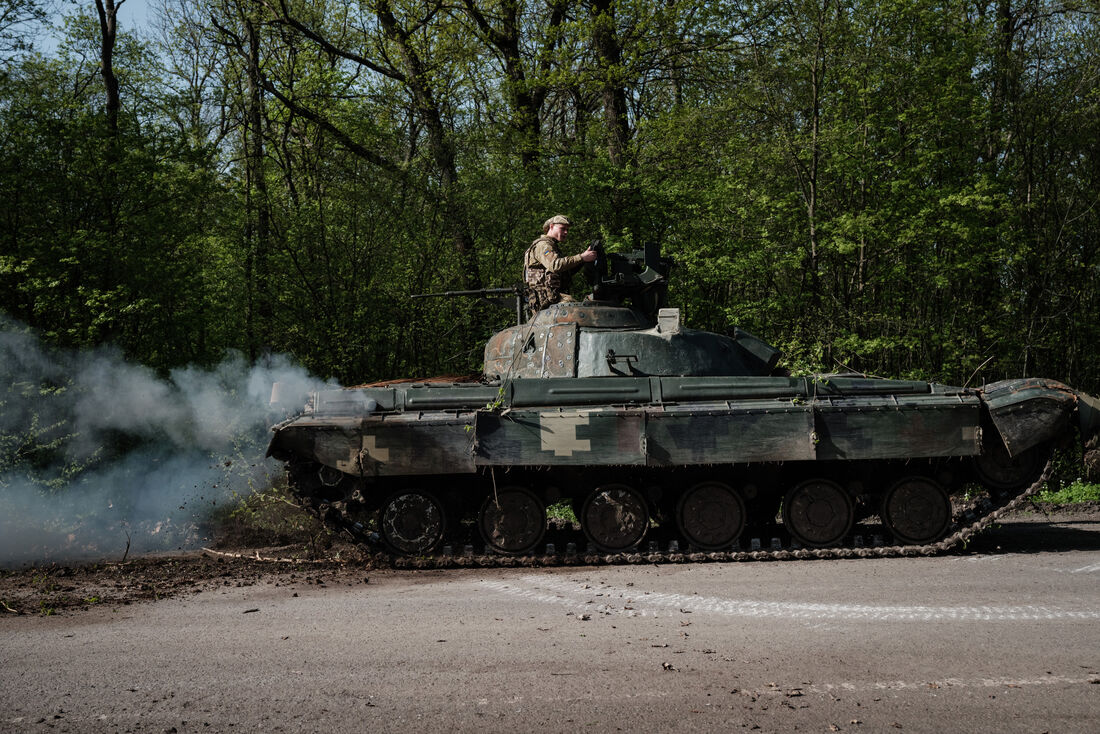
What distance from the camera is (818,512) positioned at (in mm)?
9711

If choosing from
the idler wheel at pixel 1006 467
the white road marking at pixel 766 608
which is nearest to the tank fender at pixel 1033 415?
the idler wheel at pixel 1006 467

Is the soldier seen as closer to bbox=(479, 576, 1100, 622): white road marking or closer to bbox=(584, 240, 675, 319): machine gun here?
bbox=(584, 240, 675, 319): machine gun

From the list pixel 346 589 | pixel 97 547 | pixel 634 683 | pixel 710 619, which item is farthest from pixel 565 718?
pixel 97 547

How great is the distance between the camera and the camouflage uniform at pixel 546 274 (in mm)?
10961

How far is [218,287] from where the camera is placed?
15.8m

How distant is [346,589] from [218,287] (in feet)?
30.1

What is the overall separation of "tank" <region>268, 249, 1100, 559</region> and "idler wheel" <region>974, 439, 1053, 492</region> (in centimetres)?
2

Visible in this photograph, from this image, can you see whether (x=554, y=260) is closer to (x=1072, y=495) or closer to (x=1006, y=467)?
(x=1006, y=467)

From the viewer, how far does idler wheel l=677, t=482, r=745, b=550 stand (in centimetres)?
970

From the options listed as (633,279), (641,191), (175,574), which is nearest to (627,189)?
(641,191)

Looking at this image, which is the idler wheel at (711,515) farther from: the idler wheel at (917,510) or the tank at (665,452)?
the idler wheel at (917,510)

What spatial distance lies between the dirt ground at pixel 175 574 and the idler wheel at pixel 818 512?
134cm

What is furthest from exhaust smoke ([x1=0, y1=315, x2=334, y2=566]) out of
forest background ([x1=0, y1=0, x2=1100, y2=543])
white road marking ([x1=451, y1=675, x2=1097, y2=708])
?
white road marking ([x1=451, y1=675, x2=1097, y2=708])

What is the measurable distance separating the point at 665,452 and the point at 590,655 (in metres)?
3.84
